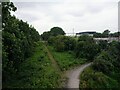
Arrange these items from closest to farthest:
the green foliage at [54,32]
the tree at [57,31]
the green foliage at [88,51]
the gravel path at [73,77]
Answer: the gravel path at [73,77] < the green foliage at [88,51] < the green foliage at [54,32] < the tree at [57,31]

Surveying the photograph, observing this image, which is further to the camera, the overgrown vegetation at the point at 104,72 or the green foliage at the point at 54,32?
the green foliage at the point at 54,32

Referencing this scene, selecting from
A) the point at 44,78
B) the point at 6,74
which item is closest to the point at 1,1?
the point at 6,74

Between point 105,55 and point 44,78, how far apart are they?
49.4ft

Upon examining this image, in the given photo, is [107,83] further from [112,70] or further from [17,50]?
[17,50]

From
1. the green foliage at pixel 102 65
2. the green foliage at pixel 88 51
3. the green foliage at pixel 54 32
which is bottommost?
the green foliage at pixel 102 65

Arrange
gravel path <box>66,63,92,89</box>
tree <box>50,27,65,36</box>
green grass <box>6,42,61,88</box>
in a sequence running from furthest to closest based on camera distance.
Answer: tree <box>50,27,65,36</box>, gravel path <box>66,63,92,89</box>, green grass <box>6,42,61,88</box>

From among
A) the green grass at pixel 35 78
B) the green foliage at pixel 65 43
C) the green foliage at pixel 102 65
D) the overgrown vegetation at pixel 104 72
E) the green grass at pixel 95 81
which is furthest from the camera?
the green foliage at pixel 65 43

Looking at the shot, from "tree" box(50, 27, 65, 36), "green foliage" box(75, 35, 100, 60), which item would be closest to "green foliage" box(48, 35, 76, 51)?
"green foliage" box(75, 35, 100, 60)

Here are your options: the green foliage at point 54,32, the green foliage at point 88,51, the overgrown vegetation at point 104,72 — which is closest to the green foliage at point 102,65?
the overgrown vegetation at point 104,72

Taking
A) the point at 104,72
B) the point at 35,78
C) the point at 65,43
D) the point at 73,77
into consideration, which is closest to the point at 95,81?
the point at 73,77

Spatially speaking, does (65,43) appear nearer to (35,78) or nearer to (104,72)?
(104,72)

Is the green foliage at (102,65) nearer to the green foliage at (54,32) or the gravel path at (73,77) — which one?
the gravel path at (73,77)

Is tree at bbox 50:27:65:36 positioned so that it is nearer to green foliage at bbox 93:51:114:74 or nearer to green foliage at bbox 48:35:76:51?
green foliage at bbox 48:35:76:51

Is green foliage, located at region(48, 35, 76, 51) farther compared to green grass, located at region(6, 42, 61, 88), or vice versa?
green foliage, located at region(48, 35, 76, 51)
